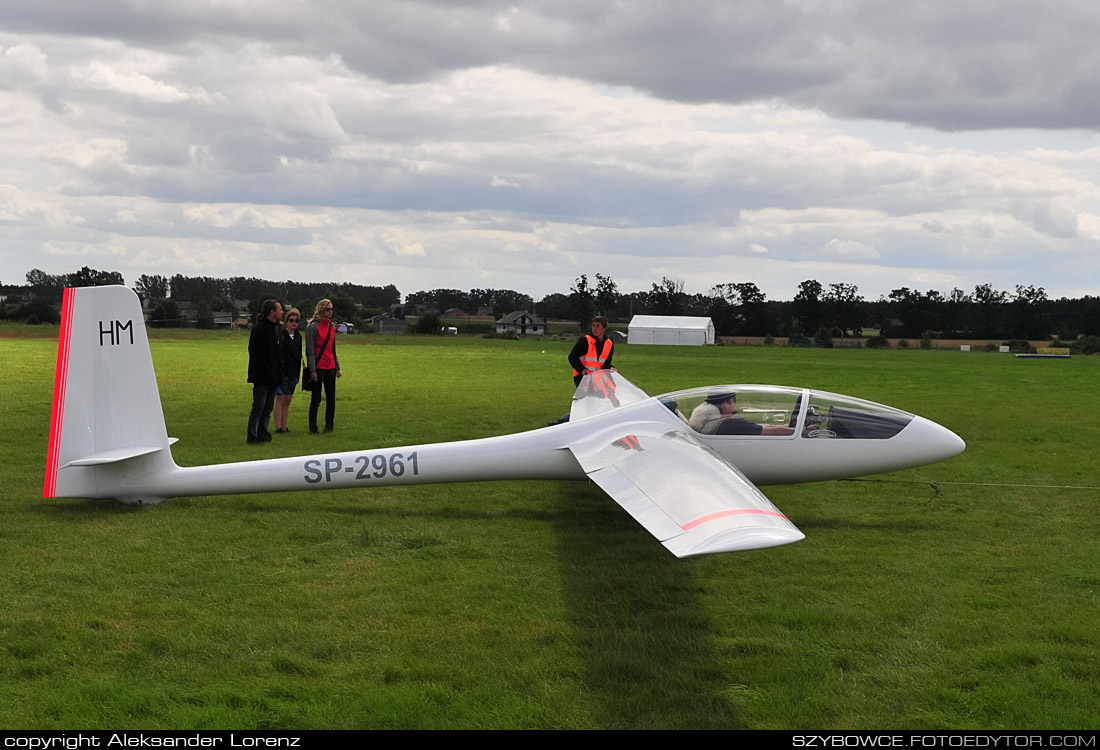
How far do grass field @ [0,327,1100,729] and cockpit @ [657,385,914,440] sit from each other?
3.06ft

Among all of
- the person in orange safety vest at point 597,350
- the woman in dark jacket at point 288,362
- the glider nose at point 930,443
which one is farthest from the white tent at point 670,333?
the glider nose at point 930,443

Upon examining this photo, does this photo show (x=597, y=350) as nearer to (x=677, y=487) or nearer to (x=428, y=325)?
(x=677, y=487)

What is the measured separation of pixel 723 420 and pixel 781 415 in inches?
23.2

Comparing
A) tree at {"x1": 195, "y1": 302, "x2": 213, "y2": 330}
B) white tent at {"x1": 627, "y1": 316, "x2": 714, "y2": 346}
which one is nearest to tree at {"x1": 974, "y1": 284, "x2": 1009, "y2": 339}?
white tent at {"x1": 627, "y1": 316, "x2": 714, "y2": 346}

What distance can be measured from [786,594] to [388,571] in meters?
3.12

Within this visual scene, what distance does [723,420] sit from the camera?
9.73m

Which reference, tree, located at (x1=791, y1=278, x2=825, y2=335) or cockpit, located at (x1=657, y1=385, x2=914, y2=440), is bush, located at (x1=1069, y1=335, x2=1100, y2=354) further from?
cockpit, located at (x1=657, y1=385, x2=914, y2=440)

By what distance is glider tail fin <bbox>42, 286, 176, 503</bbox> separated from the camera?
28.1ft

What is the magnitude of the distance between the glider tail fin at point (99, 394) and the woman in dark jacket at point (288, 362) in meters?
5.14

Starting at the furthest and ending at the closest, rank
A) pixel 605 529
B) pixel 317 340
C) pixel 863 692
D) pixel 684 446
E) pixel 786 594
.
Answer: pixel 317 340, pixel 605 529, pixel 684 446, pixel 786 594, pixel 863 692
